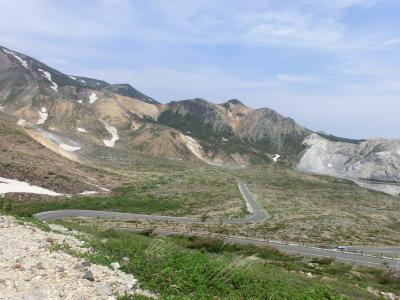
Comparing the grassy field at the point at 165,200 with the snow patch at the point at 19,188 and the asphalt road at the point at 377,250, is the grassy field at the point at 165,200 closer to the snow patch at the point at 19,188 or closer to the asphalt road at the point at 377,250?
the snow patch at the point at 19,188

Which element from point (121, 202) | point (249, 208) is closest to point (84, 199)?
point (121, 202)

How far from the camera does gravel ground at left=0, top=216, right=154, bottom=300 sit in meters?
15.7

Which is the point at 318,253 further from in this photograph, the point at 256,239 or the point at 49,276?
the point at 49,276

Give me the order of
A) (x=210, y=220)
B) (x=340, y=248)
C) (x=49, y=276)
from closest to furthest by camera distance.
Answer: (x=49, y=276) → (x=340, y=248) → (x=210, y=220)

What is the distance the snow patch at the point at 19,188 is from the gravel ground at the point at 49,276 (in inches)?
2560

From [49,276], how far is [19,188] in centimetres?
7248

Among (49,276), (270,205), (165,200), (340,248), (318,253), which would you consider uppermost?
(49,276)

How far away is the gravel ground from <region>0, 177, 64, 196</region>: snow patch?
6503 centimetres

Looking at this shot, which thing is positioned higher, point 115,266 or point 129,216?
point 115,266

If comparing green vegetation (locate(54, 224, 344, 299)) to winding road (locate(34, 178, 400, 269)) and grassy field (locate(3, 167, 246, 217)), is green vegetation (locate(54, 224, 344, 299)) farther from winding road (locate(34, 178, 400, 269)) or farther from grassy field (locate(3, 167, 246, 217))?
grassy field (locate(3, 167, 246, 217))

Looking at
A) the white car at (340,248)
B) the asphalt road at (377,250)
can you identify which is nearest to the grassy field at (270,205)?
the white car at (340,248)

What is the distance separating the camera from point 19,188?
8381 centimetres

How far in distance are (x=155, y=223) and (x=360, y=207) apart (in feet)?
Answer: 236

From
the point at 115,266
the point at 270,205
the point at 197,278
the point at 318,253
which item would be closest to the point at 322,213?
the point at 270,205
